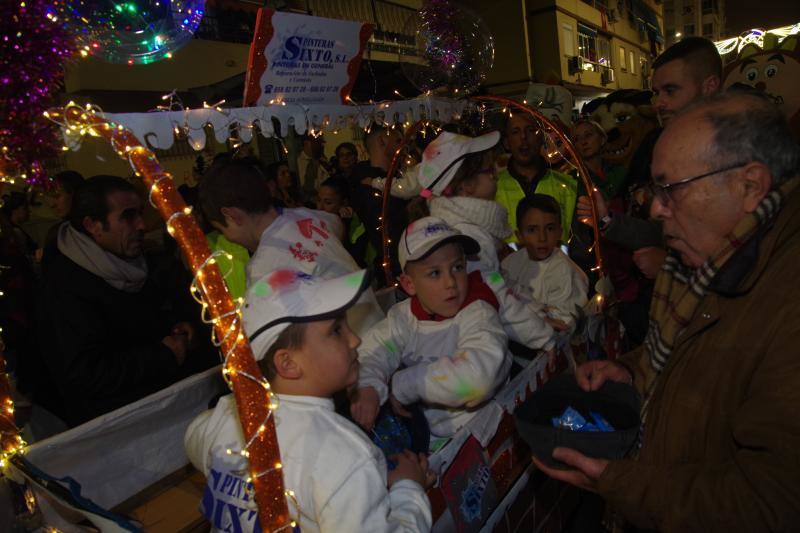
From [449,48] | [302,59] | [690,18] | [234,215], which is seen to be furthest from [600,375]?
[690,18]

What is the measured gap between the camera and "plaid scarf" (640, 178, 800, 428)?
144cm

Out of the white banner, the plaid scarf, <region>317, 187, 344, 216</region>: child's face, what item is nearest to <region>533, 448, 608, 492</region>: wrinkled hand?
the plaid scarf

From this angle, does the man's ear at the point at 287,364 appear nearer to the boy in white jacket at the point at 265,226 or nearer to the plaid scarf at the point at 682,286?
the boy in white jacket at the point at 265,226

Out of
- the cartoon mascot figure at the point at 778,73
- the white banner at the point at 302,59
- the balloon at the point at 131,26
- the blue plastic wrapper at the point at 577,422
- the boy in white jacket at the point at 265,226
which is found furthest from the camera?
the cartoon mascot figure at the point at 778,73

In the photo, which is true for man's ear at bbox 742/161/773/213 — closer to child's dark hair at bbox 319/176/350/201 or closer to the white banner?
the white banner

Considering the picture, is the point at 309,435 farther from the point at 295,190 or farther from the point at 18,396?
the point at 295,190

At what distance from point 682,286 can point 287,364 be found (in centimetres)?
149

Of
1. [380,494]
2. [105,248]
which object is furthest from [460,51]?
[380,494]

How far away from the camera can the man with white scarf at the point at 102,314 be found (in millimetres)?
2646

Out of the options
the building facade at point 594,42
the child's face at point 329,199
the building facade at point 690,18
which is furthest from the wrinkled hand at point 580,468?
the building facade at point 690,18

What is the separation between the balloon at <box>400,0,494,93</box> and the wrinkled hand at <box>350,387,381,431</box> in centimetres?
435

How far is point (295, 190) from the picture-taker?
7.12 meters

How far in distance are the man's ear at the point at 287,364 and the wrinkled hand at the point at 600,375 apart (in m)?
1.31

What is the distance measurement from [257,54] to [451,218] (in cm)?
216
